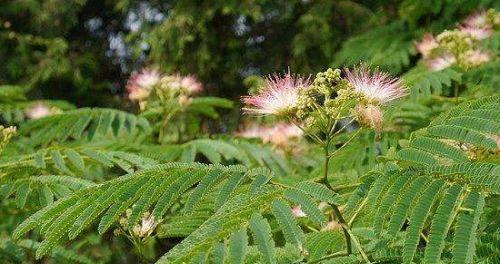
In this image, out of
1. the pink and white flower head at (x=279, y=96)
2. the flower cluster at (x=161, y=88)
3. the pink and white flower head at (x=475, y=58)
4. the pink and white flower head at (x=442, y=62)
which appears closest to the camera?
the pink and white flower head at (x=279, y=96)

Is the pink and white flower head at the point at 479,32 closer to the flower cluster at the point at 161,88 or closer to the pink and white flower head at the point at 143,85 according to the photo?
the flower cluster at the point at 161,88

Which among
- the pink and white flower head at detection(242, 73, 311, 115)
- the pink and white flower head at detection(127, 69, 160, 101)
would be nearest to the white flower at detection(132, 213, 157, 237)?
the pink and white flower head at detection(242, 73, 311, 115)

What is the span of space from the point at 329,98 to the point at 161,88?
2.61m

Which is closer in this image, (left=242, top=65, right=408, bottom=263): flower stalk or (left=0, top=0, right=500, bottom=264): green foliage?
(left=0, top=0, right=500, bottom=264): green foliage

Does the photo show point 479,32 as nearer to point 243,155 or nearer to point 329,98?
point 243,155

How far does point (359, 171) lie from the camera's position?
3.28m

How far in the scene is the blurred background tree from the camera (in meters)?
6.54

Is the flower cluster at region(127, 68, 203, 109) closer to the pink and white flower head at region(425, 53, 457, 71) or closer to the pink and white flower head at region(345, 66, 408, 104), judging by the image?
the pink and white flower head at region(425, 53, 457, 71)

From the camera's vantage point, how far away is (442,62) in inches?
165

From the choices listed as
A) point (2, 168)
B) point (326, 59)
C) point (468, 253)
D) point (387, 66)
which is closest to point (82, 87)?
point (326, 59)

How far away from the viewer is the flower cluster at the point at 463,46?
3930 millimetres

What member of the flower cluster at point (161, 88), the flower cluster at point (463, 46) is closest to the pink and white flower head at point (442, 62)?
the flower cluster at point (463, 46)

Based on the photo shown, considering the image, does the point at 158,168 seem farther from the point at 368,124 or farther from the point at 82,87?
the point at 82,87

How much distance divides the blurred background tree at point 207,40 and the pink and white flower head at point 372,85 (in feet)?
12.7
